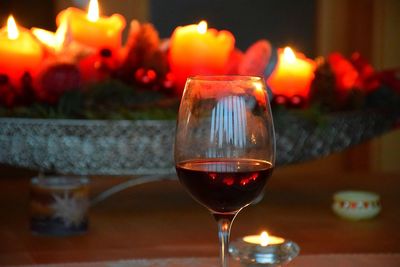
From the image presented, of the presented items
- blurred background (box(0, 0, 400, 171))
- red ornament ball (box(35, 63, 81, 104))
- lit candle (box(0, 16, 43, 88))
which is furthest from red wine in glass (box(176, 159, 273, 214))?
blurred background (box(0, 0, 400, 171))

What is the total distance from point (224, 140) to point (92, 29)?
61cm

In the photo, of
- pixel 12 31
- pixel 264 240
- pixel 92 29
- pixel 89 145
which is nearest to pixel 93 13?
pixel 92 29

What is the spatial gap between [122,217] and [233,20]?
2.08 meters

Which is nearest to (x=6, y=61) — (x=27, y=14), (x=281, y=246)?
(x=281, y=246)

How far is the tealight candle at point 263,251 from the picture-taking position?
84 centimetres

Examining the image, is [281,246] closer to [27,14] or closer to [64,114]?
[64,114]

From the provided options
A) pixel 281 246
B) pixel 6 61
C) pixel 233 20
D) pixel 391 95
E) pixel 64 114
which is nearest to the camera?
pixel 281 246

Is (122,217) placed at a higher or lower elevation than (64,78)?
lower

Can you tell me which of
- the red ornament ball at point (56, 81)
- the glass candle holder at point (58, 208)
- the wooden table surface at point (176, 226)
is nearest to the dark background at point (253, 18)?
the wooden table surface at point (176, 226)

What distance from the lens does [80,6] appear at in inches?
112

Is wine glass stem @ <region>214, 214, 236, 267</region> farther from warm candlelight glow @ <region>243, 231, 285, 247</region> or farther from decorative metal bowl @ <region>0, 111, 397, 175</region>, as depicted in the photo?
decorative metal bowl @ <region>0, 111, 397, 175</region>

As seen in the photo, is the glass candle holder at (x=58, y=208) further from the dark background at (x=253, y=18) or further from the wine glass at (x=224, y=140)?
the dark background at (x=253, y=18)

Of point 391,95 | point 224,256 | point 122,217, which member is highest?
point 391,95

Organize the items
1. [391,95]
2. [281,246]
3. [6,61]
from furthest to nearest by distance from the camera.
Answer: [391,95], [6,61], [281,246]
